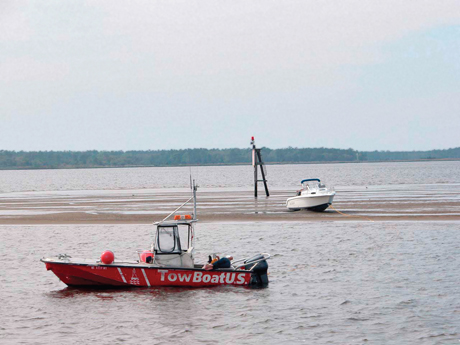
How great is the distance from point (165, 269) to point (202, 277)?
4.38ft

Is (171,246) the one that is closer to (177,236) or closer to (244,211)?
(177,236)

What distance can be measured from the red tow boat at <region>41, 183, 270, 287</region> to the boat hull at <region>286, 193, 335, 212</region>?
23586 millimetres

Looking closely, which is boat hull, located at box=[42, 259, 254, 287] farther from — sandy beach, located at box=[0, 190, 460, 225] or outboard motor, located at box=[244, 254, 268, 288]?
sandy beach, located at box=[0, 190, 460, 225]

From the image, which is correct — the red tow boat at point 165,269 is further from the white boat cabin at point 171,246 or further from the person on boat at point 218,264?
the person on boat at point 218,264

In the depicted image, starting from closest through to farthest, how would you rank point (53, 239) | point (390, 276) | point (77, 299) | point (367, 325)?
point (367, 325) → point (77, 299) → point (390, 276) → point (53, 239)

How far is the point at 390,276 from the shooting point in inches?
852

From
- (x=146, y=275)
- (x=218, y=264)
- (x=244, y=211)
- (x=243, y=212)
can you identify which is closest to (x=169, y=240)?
(x=146, y=275)

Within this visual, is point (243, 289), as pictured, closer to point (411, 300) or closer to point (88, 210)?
point (411, 300)

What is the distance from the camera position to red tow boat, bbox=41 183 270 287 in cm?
1980

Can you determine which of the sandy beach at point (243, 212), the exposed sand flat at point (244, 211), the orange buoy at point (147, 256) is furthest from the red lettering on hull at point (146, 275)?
the exposed sand flat at point (244, 211)

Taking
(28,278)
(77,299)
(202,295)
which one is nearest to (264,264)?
(202,295)

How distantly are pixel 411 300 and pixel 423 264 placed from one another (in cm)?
617

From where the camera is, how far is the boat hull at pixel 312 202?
A: 43.2m

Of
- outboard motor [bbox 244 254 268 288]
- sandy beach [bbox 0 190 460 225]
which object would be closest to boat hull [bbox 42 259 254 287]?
outboard motor [bbox 244 254 268 288]
